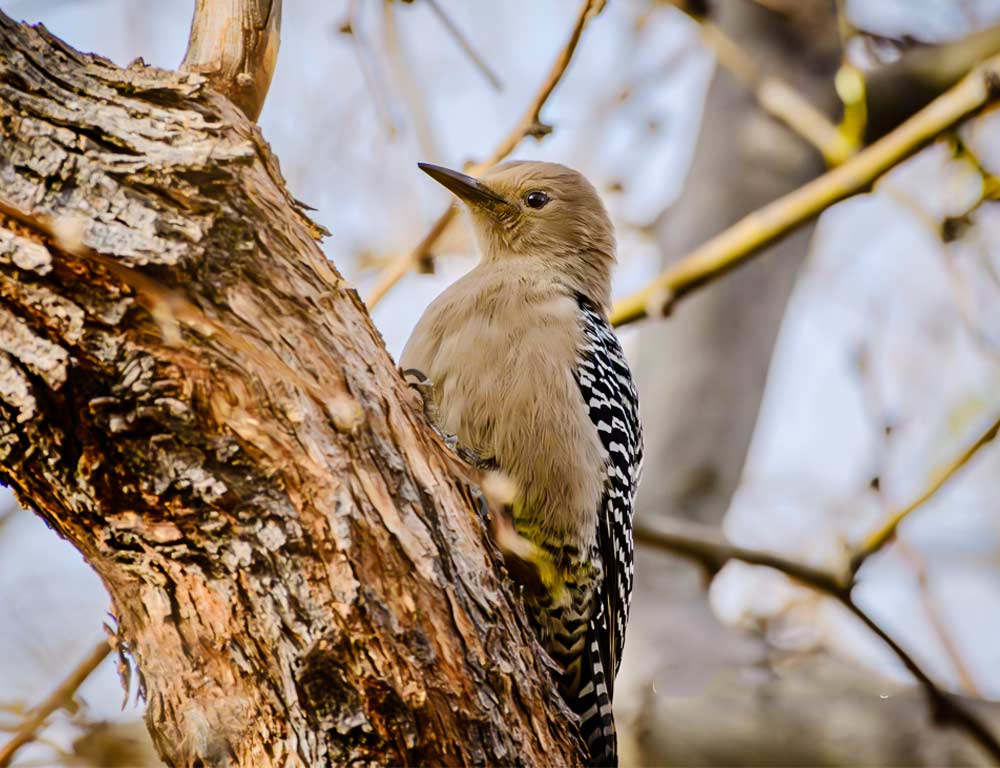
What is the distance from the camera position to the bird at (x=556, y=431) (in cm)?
447

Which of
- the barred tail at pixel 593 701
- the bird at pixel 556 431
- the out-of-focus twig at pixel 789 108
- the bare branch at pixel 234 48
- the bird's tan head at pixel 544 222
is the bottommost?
the barred tail at pixel 593 701

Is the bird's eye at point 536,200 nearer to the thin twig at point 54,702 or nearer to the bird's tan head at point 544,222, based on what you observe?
the bird's tan head at point 544,222

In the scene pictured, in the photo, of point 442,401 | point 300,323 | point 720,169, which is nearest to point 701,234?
point 720,169

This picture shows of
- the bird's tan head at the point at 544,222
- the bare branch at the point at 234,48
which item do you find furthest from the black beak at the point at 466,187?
the bare branch at the point at 234,48

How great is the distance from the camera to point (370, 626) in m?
2.84

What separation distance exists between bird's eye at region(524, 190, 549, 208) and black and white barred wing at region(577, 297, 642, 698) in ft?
2.89

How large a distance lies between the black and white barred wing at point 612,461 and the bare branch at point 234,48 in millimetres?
2149

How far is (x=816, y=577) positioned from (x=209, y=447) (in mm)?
3225

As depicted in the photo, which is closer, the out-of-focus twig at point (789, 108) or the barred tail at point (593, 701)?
the barred tail at point (593, 701)

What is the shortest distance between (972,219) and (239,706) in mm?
4502

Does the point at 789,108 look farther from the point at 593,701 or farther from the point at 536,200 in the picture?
the point at 593,701

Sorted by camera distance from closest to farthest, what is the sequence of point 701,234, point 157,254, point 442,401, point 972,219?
point 157,254 → point 442,401 → point 972,219 → point 701,234

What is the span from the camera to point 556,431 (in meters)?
4.64

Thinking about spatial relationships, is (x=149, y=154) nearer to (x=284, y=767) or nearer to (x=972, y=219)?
→ (x=284, y=767)
